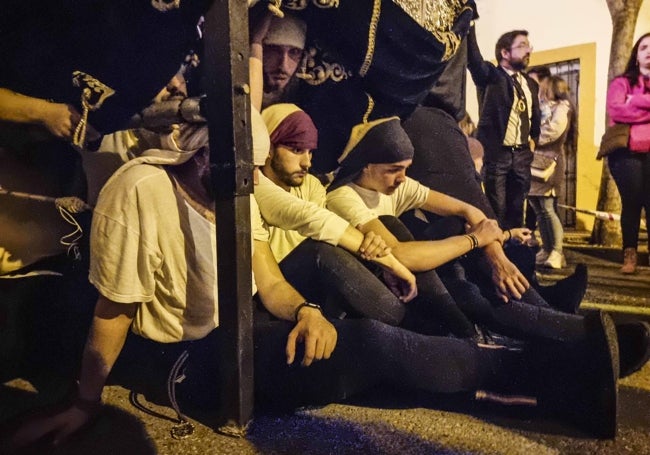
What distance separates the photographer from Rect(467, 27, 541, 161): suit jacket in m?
4.13

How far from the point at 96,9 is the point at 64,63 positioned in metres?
0.24

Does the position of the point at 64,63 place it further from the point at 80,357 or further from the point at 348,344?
the point at 348,344

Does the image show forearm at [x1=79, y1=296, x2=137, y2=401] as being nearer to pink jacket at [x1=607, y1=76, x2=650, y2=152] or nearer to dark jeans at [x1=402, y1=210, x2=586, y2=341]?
dark jeans at [x1=402, y1=210, x2=586, y2=341]

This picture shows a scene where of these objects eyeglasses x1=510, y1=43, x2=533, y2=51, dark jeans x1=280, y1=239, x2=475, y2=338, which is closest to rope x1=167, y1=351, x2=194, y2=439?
dark jeans x1=280, y1=239, x2=475, y2=338

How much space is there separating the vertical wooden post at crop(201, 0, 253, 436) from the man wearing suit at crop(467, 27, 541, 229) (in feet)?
8.90

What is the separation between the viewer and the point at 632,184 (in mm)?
4617

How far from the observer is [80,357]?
2277 millimetres

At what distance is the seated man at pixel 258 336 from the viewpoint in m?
2.08

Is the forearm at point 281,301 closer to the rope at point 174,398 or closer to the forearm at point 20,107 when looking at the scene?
the rope at point 174,398

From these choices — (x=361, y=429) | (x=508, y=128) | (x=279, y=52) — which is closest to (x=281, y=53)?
(x=279, y=52)

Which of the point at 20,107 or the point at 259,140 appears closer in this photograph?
the point at 20,107

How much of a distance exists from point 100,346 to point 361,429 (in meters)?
1.05

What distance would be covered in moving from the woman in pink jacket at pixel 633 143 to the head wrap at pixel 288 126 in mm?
3250

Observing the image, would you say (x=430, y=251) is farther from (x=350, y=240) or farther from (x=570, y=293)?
(x=570, y=293)
